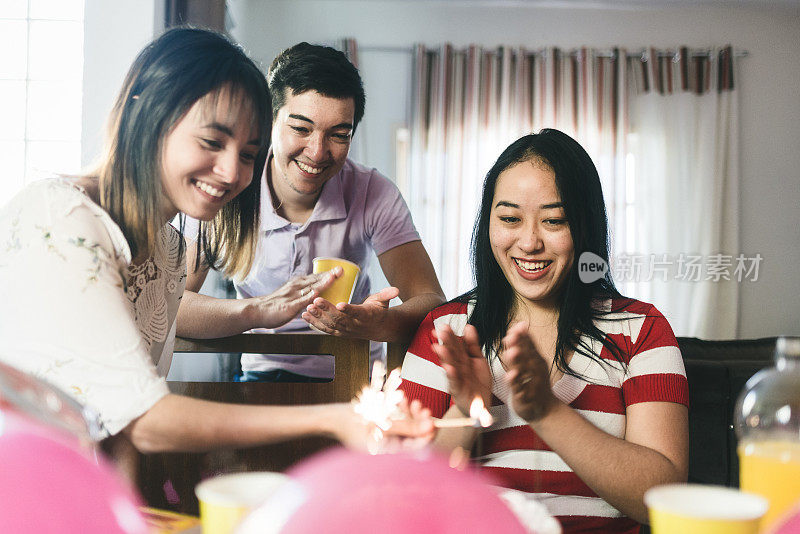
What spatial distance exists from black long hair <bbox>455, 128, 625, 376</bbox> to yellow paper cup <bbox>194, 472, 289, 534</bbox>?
2.82ft

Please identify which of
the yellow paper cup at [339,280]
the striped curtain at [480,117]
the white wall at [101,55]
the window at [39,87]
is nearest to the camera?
the yellow paper cup at [339,280]

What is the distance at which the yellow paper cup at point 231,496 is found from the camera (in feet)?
1.64

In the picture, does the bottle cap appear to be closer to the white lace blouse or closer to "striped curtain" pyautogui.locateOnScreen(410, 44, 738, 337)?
the white lace blouse

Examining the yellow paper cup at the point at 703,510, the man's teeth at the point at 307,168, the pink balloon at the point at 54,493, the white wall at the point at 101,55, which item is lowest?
the yellow paper cup at the point at 703,510

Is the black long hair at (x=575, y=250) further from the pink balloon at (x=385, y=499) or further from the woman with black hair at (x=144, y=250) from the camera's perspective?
the pink balloon at (x=385, y=499)

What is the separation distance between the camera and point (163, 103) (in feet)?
3.28

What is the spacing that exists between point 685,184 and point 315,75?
396 centimetres

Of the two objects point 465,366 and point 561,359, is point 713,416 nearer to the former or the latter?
point 561,359

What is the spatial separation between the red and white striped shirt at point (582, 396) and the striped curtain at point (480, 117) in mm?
3477

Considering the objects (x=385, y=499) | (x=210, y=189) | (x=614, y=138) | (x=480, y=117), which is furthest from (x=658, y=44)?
(x=385, y=499)

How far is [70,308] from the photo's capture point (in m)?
0.84

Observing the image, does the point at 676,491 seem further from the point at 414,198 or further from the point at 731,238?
the point at 731,238

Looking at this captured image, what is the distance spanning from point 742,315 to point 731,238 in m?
0.55

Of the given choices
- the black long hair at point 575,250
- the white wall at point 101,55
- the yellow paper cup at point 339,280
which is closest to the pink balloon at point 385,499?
the black long hair at point 575,250
